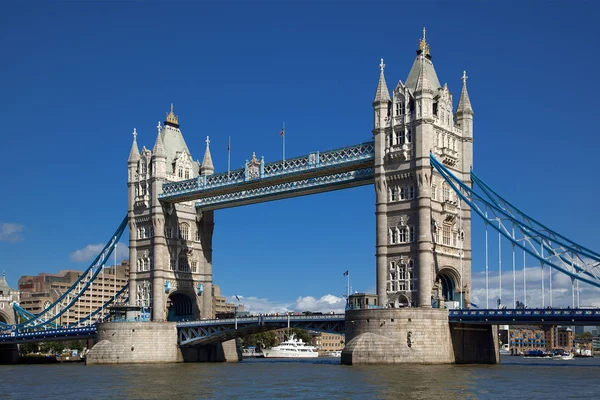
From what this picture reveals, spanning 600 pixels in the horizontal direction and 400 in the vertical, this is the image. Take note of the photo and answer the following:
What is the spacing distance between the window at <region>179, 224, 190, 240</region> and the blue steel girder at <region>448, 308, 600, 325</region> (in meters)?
42.5

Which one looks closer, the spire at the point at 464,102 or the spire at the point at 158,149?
the spire at the point at 464,102

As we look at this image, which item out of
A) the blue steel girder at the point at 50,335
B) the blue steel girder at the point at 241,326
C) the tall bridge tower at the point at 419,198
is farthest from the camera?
the blue steel girder at the point at 50,335

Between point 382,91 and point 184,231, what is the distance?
36360 mm

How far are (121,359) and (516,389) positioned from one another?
187ft

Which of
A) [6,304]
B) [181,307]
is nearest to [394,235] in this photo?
[181,307]

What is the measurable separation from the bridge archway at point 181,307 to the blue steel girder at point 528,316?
140 feet

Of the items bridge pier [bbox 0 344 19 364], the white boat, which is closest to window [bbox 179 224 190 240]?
bridge pier [bbox 0 344 19 364]

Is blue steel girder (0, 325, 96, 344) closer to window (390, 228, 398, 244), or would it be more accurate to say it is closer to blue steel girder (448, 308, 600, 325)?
window (390, 228, 398, 244)

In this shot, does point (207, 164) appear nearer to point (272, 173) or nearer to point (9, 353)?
point (272, 173)

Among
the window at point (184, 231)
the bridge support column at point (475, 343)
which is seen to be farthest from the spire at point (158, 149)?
the bridge support column at point (475, 343)

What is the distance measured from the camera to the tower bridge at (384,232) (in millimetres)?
86188

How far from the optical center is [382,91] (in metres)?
95.9

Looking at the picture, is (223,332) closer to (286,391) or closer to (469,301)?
(469,301)

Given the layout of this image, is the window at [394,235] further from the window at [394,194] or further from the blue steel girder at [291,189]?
the blue steel girder at [291,189]
